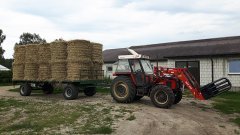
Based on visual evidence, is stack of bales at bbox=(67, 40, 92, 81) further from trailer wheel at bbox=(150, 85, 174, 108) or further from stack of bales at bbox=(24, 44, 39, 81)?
trailer wheel at bbox=(150, 85, 174, 108)

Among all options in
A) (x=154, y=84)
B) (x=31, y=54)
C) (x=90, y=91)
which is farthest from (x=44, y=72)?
(x=154, y=84)

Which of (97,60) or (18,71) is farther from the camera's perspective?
(18,71)

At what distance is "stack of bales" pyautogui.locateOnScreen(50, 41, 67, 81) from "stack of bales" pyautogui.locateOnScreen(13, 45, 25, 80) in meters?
3.01

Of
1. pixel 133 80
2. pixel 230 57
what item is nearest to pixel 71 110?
pixel 133 80

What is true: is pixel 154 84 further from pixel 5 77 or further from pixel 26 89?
pixel 5 77

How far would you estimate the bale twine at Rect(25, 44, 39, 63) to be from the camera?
18803 mm

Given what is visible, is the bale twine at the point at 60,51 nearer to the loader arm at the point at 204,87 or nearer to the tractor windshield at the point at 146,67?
the tractor windshield at the point at 146,67

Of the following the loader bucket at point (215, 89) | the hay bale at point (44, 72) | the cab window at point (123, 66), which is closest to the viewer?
the loader bucket at point (215, 89)

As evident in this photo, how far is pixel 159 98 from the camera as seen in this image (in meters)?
13.5

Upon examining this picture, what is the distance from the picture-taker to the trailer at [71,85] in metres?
16.9

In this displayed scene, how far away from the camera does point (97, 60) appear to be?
1802 cm

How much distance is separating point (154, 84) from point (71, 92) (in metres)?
4.91

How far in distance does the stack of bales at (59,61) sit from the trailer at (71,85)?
0.36 m

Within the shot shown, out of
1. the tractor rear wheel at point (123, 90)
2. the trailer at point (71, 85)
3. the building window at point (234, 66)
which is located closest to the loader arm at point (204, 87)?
the tractor rear wheel at point (123, 90)
